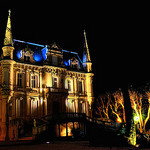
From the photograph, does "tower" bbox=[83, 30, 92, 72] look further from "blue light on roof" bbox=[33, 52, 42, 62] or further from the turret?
the turret

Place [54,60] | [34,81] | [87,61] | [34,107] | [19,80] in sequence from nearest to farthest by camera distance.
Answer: [19,80] < [34,107] < [34,81] < [54,60] < [87,61]

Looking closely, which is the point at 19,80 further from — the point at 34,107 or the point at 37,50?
the point at 37,50

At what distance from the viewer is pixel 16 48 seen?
41906mm

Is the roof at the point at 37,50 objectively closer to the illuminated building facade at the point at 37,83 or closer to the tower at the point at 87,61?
the illuminated building facade at the point at 37,83

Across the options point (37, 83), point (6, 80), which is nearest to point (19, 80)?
point (6, 80)

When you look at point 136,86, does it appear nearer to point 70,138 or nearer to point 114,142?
point 70,138

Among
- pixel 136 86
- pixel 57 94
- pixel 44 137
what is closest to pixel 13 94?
pixel 57 94

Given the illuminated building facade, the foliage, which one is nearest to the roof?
the illuminated building facade

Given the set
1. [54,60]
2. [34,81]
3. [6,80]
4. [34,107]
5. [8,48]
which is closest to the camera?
[6,80]

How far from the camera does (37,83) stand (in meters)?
41.5

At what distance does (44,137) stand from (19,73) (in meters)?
14.1

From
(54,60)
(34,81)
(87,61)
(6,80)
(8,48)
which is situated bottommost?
(6,80)

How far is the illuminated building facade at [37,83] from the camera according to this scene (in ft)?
120

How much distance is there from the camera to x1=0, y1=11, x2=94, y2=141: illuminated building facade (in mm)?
36438
